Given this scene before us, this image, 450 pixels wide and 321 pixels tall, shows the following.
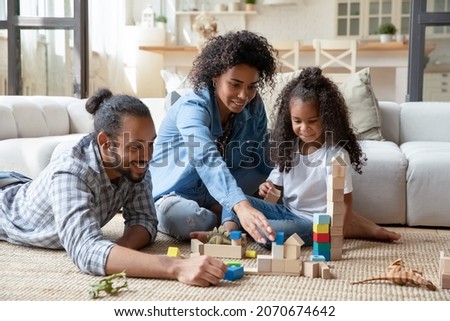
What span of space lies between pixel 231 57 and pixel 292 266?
2.67ft

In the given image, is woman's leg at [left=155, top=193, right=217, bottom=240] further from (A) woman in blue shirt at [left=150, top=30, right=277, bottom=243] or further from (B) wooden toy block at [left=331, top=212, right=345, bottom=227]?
(B) wooden toy block at [left=331, top=212, right=345, bottom=227]

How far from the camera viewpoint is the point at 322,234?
2.09 metres

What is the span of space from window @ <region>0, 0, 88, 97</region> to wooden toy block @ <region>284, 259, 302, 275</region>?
9.98 ft

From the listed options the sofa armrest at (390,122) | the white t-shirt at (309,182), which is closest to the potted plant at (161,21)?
the sofa armrest at (390,122)

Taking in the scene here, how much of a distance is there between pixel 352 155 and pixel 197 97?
1.92 ft

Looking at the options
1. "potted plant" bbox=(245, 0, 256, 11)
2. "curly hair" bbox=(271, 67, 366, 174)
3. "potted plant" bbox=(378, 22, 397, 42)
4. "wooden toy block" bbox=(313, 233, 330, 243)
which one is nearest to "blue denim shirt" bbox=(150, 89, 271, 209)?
"curly hair" bbox=(271, 67, 366, 174)

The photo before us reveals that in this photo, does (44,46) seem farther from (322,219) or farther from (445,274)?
(445,274)

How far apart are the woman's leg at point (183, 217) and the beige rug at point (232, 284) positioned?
14cm

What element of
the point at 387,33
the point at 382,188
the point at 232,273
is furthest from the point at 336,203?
the point at 387,33

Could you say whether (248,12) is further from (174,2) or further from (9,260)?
(9,260)

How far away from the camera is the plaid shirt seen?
1840mm

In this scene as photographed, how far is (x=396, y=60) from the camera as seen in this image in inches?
271

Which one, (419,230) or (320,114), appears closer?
(320,114)
